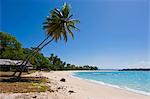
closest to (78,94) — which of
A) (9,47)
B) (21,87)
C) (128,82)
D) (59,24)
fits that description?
(21,87)

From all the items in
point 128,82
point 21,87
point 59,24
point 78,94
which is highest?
point 59,24

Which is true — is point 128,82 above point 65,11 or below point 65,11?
below

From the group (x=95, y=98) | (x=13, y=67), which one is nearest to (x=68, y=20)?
(x=95, y=98)

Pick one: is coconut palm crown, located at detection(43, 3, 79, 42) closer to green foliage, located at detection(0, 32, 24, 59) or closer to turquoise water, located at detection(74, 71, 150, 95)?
turquoise water, located at detection(74, 71, 150, 95)

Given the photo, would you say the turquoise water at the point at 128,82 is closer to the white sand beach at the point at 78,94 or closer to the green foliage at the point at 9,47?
the white sand beach at the point at 78,94

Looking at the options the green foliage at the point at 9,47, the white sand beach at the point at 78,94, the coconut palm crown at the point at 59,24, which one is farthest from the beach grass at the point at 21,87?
the green foliage at the point at 9,47

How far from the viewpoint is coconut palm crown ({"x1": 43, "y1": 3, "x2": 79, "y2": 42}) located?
75.9 ft

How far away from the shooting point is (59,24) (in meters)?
23.2

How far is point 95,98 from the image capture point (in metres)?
11.3

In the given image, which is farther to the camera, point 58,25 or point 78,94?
point 58,25

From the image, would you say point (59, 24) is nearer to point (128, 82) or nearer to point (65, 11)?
point (65, 11)

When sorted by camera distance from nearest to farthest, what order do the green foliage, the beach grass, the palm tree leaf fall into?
the beach grass → the palm tree leaf → the green foliage

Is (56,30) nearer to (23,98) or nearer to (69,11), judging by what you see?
(69,11)

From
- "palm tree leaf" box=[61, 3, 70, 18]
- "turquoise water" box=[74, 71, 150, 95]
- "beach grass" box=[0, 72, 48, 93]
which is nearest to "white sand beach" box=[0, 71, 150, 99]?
"beach grass" box=[0, 72, 48, 93]
